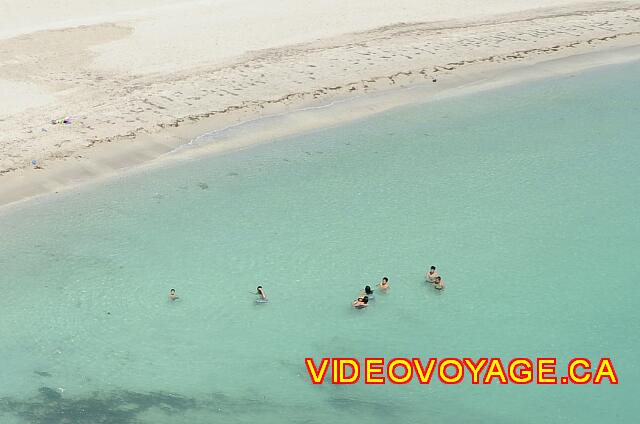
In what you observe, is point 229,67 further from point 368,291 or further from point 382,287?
point 368,291

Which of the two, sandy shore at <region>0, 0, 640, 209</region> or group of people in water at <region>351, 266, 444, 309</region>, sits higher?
sandy shore at <region>0, 0, 640, 209</region>

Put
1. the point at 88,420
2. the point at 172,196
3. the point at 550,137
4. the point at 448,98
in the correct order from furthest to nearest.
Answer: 1. the point at 448,98
2. the point at 550,137
3. the point at 172,196
4. the point at 88,420

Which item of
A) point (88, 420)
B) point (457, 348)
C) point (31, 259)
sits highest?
point (31, 259)

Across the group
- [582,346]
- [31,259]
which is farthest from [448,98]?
[31,259]

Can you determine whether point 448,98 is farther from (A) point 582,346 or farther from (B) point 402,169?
(A) point 582,346

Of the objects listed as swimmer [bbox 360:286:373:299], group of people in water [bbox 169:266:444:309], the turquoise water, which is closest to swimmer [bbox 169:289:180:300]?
group of people in water [bbox 169:266:444:309]

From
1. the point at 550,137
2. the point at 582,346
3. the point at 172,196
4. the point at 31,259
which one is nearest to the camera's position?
the point at 582,346

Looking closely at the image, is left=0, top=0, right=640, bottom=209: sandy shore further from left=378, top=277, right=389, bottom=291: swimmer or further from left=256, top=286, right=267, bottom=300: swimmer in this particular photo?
left=378, top=277, right=389, bottom=291: swimmer
